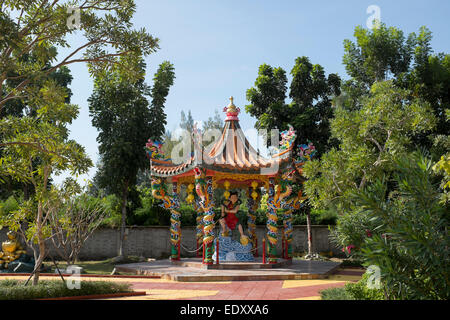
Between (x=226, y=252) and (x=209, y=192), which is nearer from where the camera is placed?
(x=209, y=192)

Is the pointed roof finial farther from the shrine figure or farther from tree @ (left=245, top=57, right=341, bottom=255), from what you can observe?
tree @ (left=245, top=57, right=341, bottom=255)

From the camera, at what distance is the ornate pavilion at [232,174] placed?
40.7ft

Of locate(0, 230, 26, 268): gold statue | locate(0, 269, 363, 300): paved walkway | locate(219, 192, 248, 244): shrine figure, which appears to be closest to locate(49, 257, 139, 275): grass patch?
locate(0, 230, 26, 268): gold statue

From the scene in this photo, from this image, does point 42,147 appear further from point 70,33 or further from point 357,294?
point 357,294

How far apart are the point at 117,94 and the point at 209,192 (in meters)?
9.26

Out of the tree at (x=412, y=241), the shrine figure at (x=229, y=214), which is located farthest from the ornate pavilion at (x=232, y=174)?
the tree at (x=412, y=241)

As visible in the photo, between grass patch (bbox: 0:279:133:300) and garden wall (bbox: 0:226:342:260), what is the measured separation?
11.6m

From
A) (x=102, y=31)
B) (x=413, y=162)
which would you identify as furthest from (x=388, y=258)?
(x=102, y=31)

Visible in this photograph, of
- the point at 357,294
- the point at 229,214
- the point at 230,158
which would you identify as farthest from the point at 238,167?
the point at 357,294

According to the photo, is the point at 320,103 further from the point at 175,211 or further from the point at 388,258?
the point at 388,258

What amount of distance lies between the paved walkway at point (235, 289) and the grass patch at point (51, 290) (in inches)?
25.6

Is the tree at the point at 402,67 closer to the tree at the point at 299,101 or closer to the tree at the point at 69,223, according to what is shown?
the tree at the point at 299,101

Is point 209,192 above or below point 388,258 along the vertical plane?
above

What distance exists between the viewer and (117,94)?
63.0 feet
